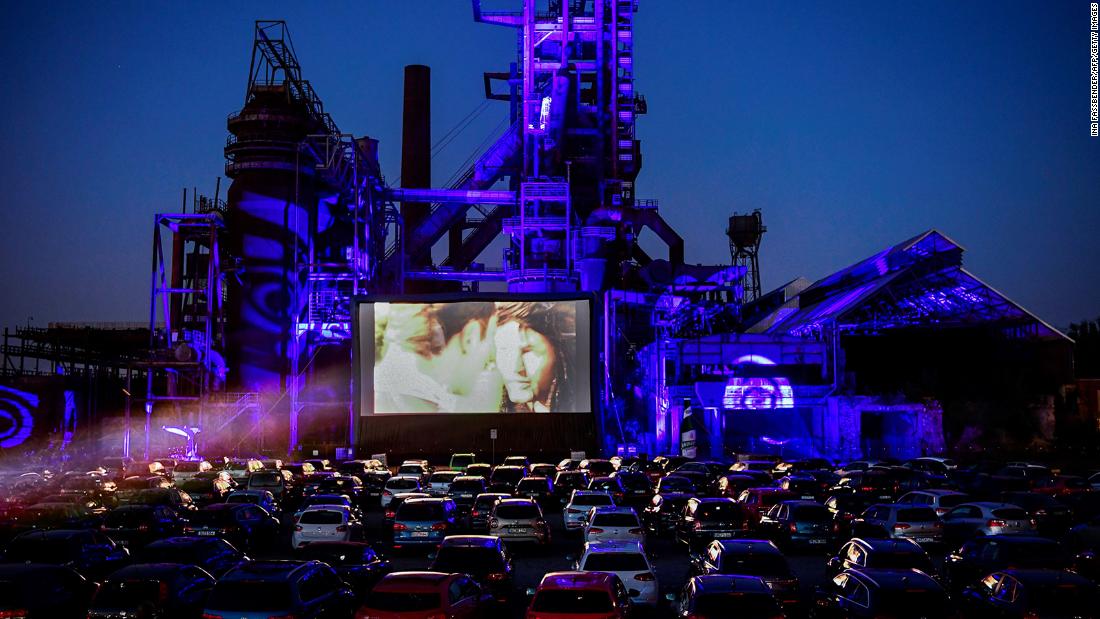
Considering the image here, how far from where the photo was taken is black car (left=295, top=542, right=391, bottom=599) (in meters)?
20.7

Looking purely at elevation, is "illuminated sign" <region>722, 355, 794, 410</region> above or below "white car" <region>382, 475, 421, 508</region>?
above

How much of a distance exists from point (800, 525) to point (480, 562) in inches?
391

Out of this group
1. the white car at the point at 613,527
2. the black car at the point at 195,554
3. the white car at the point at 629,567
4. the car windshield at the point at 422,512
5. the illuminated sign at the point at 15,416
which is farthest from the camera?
the illuminated sign at the point at 15,416

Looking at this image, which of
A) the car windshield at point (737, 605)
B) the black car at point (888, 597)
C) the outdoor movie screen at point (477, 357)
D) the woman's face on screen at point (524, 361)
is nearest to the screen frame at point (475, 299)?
the outdoor movie screen at point (477, 357)

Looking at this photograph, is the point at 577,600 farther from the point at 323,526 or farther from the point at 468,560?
the point at 323,526

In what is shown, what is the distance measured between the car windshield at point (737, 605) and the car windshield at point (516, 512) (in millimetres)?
12859

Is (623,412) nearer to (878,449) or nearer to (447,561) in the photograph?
(878,449)

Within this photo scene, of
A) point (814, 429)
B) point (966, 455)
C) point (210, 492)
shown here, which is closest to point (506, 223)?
point (814, 429)

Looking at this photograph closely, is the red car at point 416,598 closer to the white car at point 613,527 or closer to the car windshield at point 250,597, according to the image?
the car windshield at point 250,597

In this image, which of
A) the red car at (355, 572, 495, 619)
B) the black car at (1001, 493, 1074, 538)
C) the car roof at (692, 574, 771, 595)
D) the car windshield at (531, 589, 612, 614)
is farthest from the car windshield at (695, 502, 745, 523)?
the car windshield at (531, 589, 612, 614)

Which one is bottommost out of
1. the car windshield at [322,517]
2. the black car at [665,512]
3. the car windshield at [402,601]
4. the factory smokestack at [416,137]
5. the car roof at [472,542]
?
the black car at [665,512]

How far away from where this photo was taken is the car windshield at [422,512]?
27.7 metres

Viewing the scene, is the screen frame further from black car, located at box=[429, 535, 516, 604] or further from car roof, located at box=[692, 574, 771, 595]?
car roof, located at box=[692, 574, 771, 595]

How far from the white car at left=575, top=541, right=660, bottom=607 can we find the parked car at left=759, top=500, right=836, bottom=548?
8.36 meters
